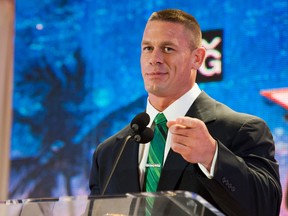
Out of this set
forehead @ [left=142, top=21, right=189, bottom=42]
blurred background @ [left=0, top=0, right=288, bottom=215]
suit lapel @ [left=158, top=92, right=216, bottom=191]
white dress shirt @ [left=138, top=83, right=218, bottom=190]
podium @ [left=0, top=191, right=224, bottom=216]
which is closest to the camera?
podium @ [left=0, top=191, right=224, bottom=216]

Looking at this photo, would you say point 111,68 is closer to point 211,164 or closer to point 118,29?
point 118,29

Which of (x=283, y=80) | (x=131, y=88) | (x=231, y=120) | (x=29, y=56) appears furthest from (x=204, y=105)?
(x=29, y=56)

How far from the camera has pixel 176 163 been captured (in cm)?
229

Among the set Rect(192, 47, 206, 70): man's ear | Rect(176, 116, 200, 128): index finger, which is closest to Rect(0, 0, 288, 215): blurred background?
Rect(192, 47, 206, 70): man's ear

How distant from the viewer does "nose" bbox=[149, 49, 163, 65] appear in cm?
248

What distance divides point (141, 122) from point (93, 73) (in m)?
1.80

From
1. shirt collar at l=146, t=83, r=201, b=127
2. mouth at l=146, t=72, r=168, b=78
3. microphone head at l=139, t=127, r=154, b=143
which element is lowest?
microphone head at l=139, t=127, r=154, b=143

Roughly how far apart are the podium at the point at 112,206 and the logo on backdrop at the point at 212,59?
192 centimetres

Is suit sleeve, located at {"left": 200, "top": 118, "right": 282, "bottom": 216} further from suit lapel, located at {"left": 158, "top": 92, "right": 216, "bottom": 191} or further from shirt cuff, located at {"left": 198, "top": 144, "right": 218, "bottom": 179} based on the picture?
suit lapel, located at {"left": 158, "top": 92, "right": 216, "bottom": 191}

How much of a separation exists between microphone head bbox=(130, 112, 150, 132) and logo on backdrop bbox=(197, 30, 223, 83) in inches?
53.7

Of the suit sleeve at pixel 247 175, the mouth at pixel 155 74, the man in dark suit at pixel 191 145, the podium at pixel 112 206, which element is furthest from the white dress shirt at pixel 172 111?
the podium at pixel 112 206

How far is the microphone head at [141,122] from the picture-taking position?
208cm

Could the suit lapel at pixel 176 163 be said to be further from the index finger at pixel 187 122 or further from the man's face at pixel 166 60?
the index finger at pixel 187 122

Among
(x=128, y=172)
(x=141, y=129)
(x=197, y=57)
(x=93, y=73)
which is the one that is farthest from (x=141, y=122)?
(x=93, y=73)
